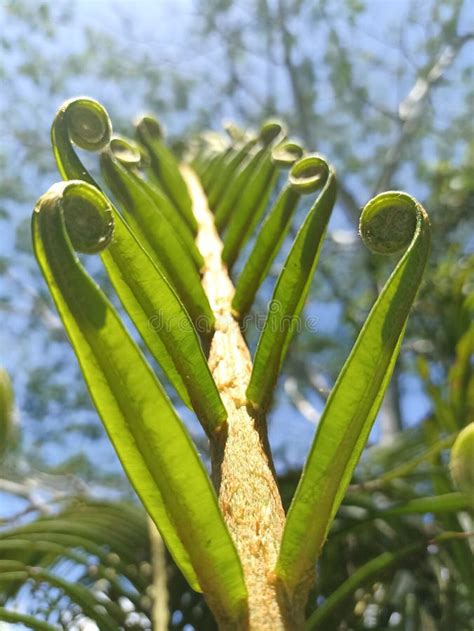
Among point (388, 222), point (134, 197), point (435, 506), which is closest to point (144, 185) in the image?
point (134, 197)

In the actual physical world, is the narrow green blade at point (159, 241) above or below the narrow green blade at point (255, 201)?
below

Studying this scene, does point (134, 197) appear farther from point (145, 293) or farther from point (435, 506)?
point (435, 506)

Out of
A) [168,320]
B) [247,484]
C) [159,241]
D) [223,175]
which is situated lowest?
[247,484]

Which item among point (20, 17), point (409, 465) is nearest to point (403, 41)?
point (20, 17)

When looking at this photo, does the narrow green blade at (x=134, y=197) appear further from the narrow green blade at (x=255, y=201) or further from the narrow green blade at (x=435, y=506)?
the narrow green blade at (x=435, y=506)

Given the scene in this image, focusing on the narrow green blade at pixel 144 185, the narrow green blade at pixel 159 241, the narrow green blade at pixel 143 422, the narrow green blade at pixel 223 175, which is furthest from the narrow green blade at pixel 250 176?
the narrow green blade at pixel 143 422

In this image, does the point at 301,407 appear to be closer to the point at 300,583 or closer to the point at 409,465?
the point at 409,465
